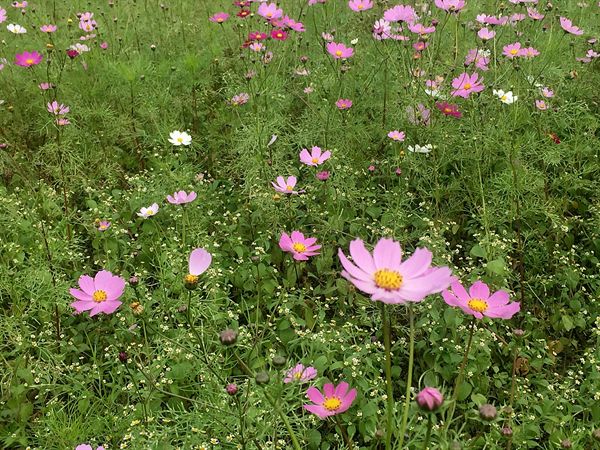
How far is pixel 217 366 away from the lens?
1.43m

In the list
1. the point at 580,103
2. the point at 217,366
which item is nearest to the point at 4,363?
the point at 217,366

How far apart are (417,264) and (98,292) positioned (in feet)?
2.48

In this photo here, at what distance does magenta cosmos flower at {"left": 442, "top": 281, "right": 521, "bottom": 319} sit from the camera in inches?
41.8

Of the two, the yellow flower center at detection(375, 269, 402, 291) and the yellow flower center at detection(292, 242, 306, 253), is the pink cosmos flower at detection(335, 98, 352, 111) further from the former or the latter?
the yellow flower center at detection(375, 269, 402, 291)

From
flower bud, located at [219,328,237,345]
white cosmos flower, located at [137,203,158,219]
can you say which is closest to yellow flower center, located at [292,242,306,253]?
flower bud, located at [219,328,237,345]

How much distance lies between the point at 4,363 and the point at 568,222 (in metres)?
1.97

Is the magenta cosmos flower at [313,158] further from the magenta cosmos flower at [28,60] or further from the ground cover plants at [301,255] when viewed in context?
the magenta cosmos flower at [28,60]

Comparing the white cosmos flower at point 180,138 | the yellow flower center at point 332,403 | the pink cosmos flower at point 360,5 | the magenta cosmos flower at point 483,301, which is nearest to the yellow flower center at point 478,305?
the magenta cosmos flower at point 483,301

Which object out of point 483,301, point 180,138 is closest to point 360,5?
point 180,138

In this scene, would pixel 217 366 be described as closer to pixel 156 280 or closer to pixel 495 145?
pixel 156 280

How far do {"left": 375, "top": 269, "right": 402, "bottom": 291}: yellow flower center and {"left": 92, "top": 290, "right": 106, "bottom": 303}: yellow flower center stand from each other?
667 mm

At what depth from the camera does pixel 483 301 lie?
1130 mm

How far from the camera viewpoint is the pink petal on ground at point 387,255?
0.98 metres

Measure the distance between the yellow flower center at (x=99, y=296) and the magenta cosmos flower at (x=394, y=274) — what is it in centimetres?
63
